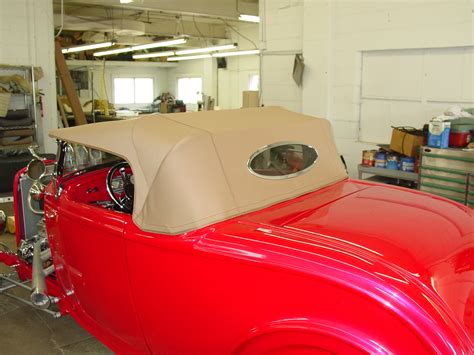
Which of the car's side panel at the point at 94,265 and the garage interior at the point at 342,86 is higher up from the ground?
the garage interior at the point at 342,86

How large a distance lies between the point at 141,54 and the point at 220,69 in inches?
129

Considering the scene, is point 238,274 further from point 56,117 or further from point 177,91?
point 177,91

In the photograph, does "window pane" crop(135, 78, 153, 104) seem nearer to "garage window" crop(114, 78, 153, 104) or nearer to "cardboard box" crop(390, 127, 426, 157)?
"garage window" crop(114, 78, 153, 104)

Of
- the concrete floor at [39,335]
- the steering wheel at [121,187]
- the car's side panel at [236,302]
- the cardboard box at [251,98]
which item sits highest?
the cardboard box at [251,98]

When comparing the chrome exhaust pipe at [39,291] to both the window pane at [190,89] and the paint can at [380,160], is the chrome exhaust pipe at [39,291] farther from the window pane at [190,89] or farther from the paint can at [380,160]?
the window pane at [190,89]

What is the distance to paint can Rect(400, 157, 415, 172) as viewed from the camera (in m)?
5.39

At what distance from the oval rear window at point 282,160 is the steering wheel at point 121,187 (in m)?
0.80

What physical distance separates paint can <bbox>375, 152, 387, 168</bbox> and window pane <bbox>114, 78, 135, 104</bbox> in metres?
18.4

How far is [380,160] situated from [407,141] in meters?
0.45

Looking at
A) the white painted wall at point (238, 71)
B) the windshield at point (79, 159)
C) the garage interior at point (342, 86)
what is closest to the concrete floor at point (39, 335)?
the garage interior at point (342, 86)

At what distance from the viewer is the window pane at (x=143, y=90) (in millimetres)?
22938

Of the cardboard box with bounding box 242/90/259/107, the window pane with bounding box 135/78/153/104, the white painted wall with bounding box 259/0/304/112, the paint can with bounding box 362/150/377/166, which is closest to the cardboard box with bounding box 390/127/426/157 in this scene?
the paint can with bounding box 362/150/377/166

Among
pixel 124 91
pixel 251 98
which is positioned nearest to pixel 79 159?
pixel 251 98

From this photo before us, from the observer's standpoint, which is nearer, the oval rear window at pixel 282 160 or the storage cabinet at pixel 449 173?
the oval rear window at pixel 282 160
